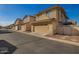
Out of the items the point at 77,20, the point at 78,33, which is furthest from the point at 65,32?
the point at 77,20
